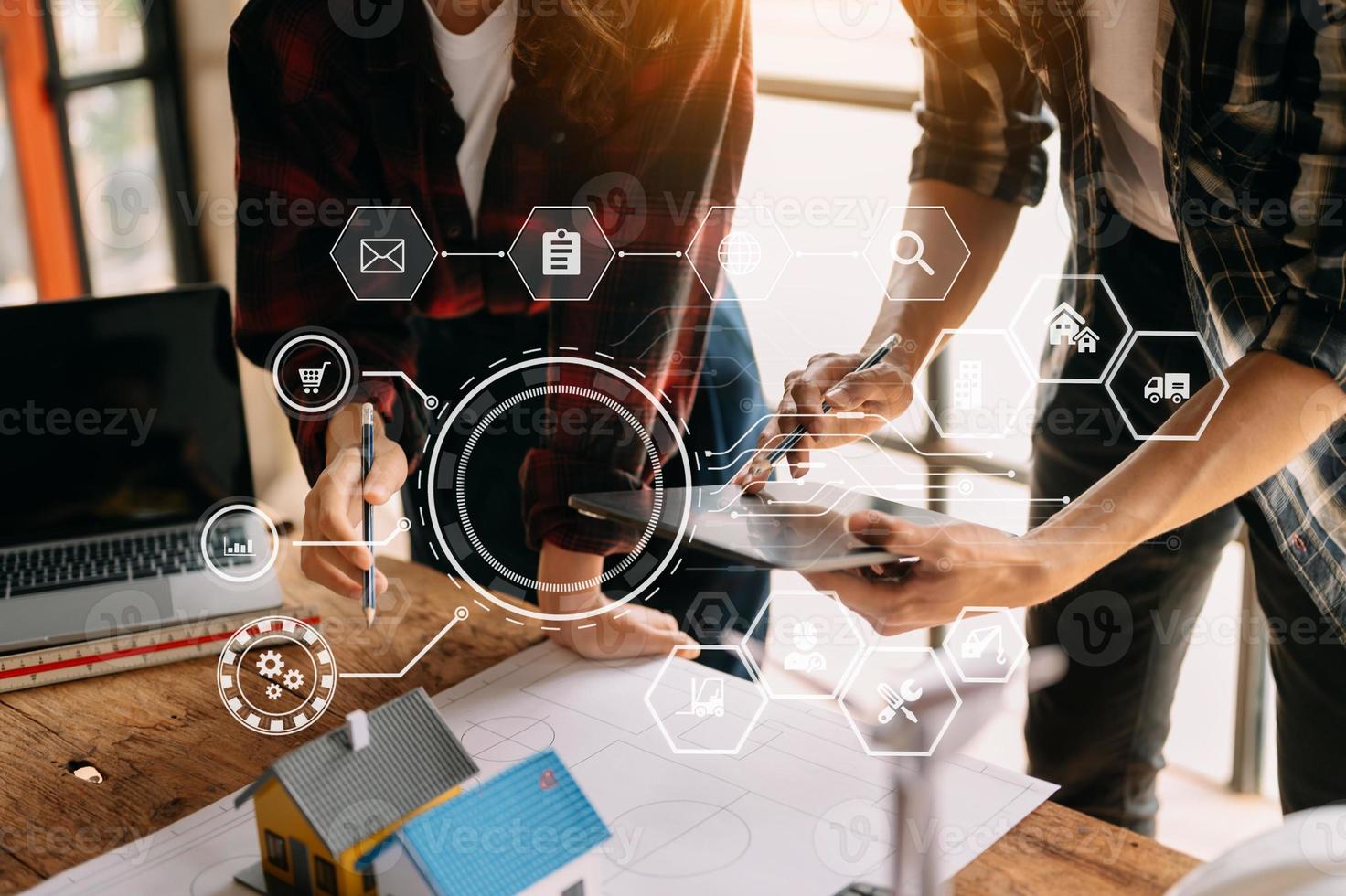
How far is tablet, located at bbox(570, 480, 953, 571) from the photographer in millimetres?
566

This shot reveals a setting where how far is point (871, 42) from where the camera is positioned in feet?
2.15

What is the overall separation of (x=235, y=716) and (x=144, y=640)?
0.09m

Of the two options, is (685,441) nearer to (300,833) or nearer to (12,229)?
(300,833)

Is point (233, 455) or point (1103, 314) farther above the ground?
point (1103, 314)

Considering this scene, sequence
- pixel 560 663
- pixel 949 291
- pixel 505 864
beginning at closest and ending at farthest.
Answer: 1. pixel 505 864
2. pixel 949 291
3. pixel 560 663

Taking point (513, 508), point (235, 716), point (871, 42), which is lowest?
point (235, 716)

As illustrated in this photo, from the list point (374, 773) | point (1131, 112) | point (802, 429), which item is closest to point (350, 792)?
point (374, 773)

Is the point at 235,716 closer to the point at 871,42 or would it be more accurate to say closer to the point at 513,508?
the point at 513,508

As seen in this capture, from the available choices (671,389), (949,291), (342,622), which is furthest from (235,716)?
(949,291)

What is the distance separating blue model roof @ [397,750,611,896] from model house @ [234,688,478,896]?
0.06 feet

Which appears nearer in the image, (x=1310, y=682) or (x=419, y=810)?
(x=419, y=810)

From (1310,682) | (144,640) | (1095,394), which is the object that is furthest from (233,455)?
(1310,682)

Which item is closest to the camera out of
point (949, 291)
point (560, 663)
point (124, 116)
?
point (949, 291)

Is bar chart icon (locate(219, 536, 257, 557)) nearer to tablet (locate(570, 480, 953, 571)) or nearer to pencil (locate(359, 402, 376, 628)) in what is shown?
pencil (locate(359, 402, 376, 628))
